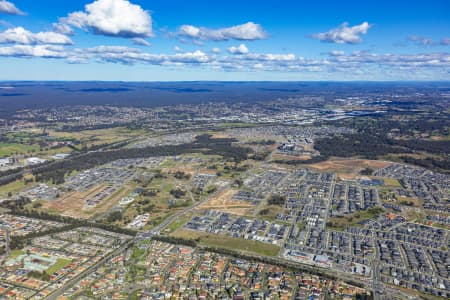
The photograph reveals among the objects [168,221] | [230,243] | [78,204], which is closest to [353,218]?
[230,243]

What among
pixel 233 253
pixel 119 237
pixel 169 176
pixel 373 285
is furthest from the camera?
pixel 169 176

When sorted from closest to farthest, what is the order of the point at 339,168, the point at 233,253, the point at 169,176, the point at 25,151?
the point at 233,253, the point at 169,176, the point at 339,168, the point at 25,151

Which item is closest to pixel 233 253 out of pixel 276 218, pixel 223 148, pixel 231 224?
pixel 231 224

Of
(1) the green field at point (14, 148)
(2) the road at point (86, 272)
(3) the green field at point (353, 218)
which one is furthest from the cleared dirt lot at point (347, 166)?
(1) the green field at point (14, 148)

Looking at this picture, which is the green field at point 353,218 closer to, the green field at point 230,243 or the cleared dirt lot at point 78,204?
the green field at point 230,243

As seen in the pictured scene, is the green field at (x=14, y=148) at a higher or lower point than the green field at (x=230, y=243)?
higher

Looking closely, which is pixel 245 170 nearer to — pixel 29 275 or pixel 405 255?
pixel 405 255

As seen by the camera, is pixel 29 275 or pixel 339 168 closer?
pixel 29 275

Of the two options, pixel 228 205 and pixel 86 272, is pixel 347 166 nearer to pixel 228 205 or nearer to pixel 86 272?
pixel 228 205

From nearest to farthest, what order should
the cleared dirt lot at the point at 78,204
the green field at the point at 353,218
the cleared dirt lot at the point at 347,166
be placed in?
the green field at the point at 353,218, the cleared dirt lot at the point at 78,204, the cleared dirt lot at the point at 347,166
